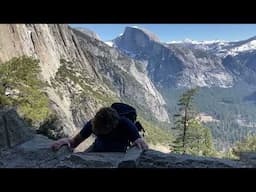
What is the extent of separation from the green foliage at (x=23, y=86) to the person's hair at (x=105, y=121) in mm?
23474

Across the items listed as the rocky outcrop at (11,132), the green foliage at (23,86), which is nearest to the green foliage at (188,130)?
the green foliage at (23,86)

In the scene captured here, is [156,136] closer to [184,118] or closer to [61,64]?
[61,64]

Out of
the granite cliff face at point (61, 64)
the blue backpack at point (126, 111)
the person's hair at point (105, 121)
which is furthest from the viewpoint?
the granite cliff face at point (61, 64)

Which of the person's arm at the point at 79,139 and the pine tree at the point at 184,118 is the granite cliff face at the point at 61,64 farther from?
the person's arm at the point at 79,139

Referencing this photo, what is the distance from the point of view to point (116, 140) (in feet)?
14.3

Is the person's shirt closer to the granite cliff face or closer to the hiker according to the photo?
the hiker

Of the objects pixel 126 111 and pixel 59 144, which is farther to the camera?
pixel 126 111

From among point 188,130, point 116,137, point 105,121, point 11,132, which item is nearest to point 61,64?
point 188,130

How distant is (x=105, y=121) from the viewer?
4055 millimetres

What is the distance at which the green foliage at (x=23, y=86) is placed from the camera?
2775cm

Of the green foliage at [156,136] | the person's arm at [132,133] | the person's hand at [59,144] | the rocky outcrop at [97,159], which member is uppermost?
the person's arm at [132,133]

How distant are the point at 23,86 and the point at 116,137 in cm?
2513
